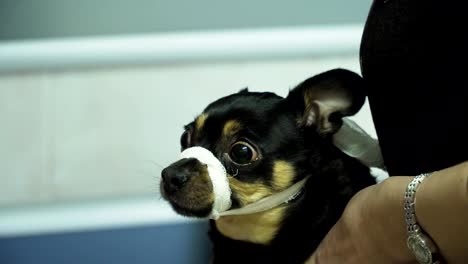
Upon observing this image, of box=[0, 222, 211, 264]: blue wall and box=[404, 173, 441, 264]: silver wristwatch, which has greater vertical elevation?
box=[404, 173, 441, 264]: silver wristwatch

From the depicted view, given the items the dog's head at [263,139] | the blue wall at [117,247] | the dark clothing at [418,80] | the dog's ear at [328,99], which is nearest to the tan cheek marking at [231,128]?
the dog's head at [263,139]

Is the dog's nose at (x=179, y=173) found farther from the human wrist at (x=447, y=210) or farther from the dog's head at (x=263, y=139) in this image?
the human wrist at (x=447, y=210)

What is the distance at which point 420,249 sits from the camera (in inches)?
29.6

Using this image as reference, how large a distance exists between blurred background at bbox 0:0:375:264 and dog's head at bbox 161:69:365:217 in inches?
15.2

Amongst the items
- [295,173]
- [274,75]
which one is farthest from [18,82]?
[295,173]

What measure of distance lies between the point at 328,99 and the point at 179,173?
33 cm

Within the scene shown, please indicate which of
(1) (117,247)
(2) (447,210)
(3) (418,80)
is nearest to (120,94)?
(1) (117,247)

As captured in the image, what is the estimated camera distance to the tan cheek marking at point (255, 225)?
106 cm

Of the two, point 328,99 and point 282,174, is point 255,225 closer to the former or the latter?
point 282,174

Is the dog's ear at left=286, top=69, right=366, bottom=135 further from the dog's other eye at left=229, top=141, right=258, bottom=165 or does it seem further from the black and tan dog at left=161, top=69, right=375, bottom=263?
the dog's other eye at left=229, top=141, right=258, bottom=165

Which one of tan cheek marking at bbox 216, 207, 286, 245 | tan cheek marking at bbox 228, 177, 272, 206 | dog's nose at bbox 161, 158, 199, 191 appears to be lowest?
tan cheek marking at bbox 216, 207, 286, 245

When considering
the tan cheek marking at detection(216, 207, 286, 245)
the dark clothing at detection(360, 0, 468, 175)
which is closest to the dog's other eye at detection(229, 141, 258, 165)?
the tan cheek marking at detection(216, 207, 286, 245)

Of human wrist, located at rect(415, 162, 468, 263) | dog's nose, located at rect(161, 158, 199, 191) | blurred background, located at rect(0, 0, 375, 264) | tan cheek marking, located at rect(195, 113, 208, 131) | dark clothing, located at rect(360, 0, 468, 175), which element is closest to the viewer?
human wrist, located at rect(415, 162, 468, 263)

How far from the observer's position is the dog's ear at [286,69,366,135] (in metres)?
1.02
